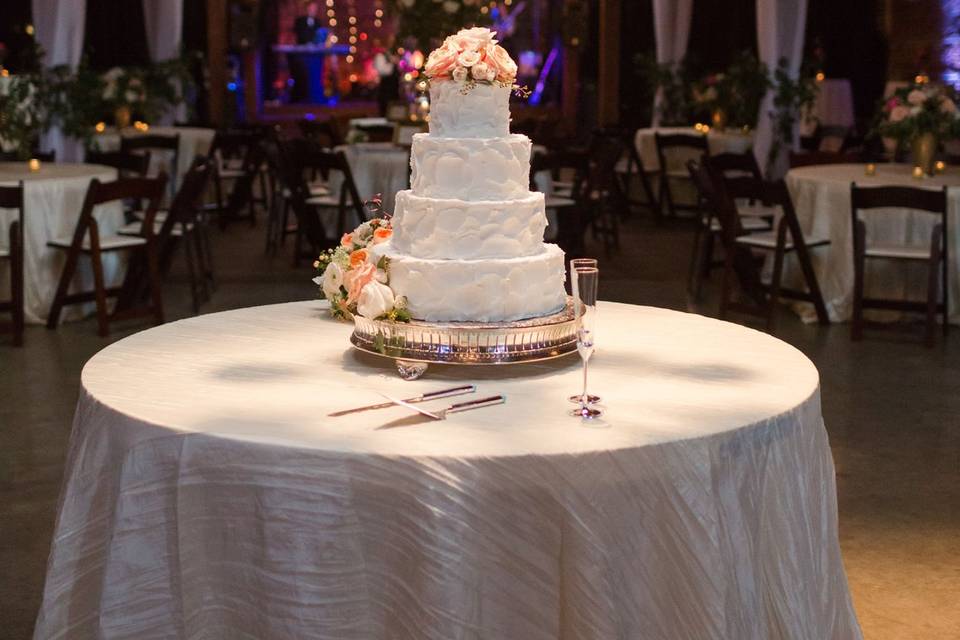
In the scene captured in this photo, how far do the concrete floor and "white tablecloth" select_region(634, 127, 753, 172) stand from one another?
343 centimetres

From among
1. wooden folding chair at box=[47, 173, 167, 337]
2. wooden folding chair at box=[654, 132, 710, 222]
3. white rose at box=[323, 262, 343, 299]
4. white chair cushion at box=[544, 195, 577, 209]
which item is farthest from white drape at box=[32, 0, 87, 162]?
white rose at box=[323, 262, 343, 299]

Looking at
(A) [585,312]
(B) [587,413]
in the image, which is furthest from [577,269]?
(B) [587,413]

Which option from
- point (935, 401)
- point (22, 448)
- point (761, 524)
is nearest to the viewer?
point (761, 524)

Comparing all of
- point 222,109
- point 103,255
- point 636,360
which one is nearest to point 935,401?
point 636,360

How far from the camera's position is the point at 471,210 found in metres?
2.93

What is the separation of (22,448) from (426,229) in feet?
8.93

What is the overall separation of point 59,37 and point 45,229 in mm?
3033

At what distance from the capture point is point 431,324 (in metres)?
2.92

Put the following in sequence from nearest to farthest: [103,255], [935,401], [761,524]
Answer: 1. [761,524]
2. [935,401]
3. [103,255]

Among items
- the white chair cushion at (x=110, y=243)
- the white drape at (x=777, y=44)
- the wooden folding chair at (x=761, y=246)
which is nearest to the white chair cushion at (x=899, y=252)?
the wooden folding chair at (x=761, y=246)

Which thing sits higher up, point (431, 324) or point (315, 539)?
point (431, 324)

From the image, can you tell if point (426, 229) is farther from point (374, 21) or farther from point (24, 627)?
point (374, 21)

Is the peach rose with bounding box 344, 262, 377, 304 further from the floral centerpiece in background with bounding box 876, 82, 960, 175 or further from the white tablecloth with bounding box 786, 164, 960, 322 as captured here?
the floral centerpiece in background with bounding box 876, 82, 960, 175

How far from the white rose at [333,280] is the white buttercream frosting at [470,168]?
0.43m
